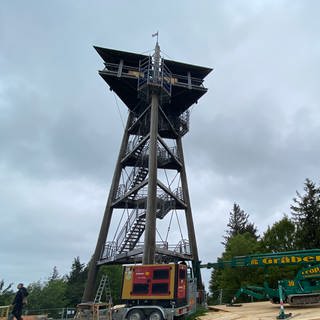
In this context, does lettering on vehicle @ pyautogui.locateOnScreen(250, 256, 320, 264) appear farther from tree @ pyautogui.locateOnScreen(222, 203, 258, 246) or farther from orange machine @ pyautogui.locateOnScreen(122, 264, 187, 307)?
tree @ pyautogui.locateOnScreen(222, 203, 258, 246)

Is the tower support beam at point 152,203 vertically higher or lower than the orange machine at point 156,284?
higher

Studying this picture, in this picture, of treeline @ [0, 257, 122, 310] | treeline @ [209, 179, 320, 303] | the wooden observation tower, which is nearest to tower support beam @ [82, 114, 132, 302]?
the wooden observation tower

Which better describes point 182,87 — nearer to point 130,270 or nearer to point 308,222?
point 308,222

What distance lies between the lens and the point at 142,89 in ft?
96.7

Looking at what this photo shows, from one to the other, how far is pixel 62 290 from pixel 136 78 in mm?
49027

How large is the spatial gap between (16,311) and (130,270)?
4.92 meters

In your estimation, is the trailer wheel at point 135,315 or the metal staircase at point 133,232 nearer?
the trailer wheel at point 135,315

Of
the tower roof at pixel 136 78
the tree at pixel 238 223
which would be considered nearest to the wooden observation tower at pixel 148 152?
the tower roof at pixel 136 78

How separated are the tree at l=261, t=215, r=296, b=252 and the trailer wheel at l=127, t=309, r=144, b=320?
23.0 metres

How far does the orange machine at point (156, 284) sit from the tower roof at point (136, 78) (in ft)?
65.5

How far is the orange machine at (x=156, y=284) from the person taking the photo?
13.9 meters

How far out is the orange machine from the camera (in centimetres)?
1386

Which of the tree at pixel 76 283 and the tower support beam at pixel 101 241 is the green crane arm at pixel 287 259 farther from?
the tree at pixel 76 283

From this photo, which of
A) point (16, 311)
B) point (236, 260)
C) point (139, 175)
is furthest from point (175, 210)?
point (16, 311)
